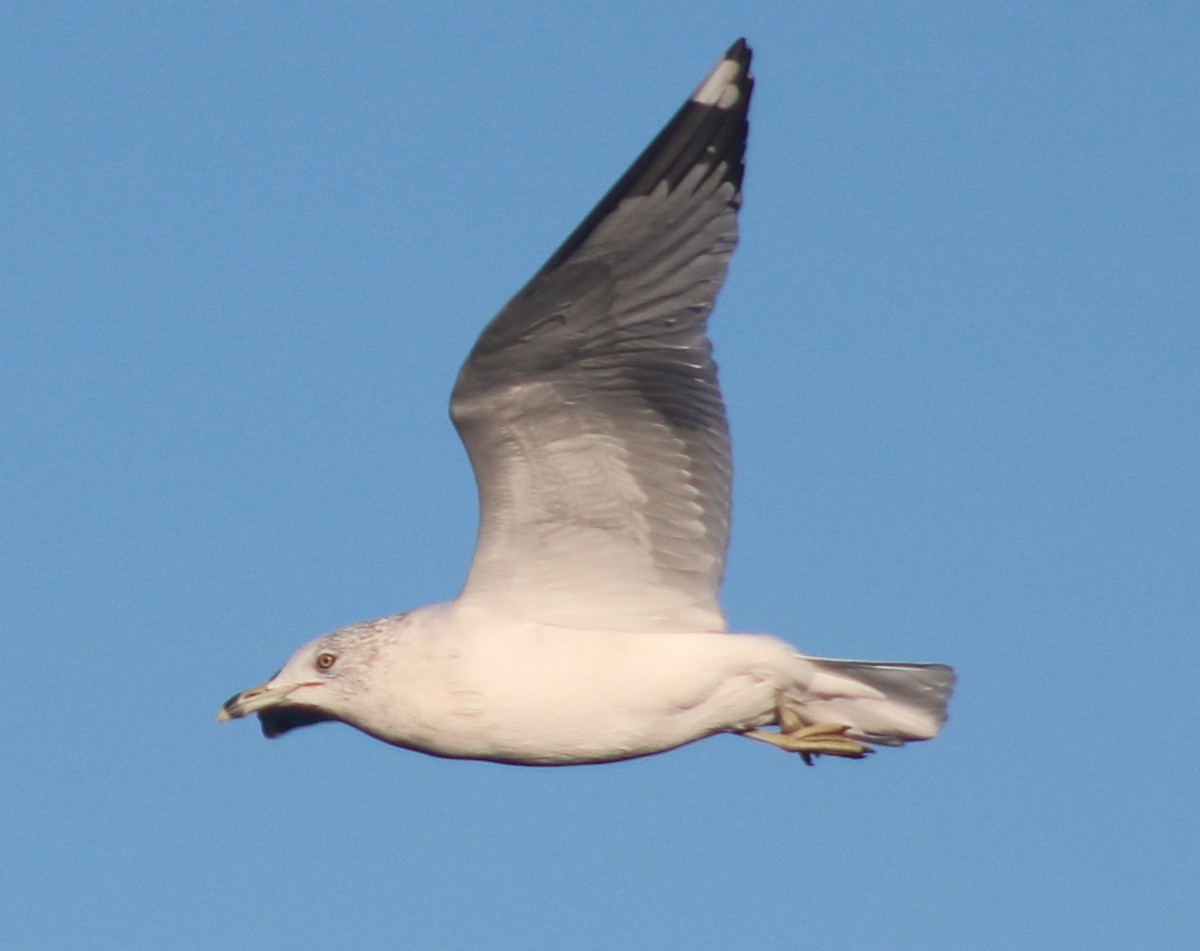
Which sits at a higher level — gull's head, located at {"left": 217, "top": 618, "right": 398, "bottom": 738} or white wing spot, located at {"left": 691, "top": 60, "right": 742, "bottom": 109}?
white wing spot, located at {"left": 691, "top": 60, "right": 742, "bottom": 109}

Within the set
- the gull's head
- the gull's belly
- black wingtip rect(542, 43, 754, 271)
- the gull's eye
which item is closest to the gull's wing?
black wingtip rect(542, 43, 754, 271)

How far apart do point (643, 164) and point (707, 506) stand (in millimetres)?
1556

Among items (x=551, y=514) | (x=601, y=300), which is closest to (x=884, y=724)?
(x=551, y=514)

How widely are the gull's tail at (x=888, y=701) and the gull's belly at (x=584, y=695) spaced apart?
0.45m

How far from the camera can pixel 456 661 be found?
8.74 meters

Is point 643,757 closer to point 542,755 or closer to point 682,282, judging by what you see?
point 542,755

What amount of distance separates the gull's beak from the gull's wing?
2.92ft

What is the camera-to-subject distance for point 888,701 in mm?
9430

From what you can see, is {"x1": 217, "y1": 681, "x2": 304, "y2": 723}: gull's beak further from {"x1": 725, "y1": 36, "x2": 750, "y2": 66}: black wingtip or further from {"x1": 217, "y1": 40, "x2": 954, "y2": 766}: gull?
{"x1": 725, "y1": 36, "x2": 750, "y2": 66}: black wingtip

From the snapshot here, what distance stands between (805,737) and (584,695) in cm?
104

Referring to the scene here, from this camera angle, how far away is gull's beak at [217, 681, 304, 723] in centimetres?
920

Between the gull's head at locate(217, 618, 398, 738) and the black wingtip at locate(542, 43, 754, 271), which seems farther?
the gull's head at locate(217, 618, 398, 738)

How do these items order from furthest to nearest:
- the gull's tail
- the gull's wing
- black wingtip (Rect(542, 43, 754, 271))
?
the gull's tail, the gull's wing, black wingtip (Rect(542, 43, 754, 271))

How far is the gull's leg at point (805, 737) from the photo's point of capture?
9.18 meters
